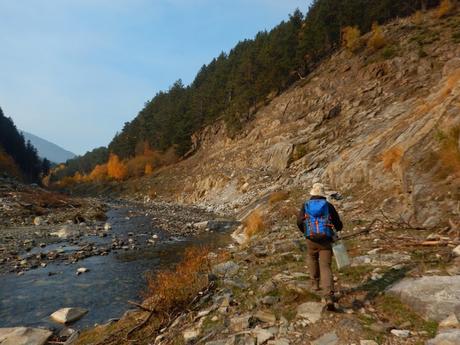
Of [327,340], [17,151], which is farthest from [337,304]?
[17,151]

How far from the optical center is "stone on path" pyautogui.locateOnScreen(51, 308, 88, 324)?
1199cm

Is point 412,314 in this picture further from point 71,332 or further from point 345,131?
point 345,131

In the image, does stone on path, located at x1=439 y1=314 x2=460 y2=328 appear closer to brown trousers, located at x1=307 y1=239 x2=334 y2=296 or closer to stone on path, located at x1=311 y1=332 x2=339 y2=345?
stone on path, located at x1=311 y1=332 x2=339 y2=345

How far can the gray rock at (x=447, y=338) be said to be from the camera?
5.32 m

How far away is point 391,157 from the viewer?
19.1 metres

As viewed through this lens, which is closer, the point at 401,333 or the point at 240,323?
the point at 401,333

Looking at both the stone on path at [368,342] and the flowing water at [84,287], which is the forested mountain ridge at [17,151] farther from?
the stone on path at [368,342]

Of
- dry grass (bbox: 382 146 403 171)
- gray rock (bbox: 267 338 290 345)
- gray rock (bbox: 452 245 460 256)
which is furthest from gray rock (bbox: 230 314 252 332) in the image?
dry grass (bbox: 382 146 403 171)

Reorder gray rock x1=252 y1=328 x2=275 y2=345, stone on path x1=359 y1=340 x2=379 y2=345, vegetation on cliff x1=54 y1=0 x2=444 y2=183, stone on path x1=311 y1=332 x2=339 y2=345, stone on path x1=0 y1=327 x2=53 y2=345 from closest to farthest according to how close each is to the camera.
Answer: stone on path x1=359 y1=340 x2=379 y2=345 → stone on path x1=311 y1=332 x2=339 y2=345 → gray rock x1=252 y1=328 x2=275 y2=345 → stone on path x1=0 y1=327 x2=53 y2=345 → vegetation on cliff x1=54 y1=0 x2=444 y2=183

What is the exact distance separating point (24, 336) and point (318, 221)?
876cm

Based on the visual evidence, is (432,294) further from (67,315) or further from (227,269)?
(67,315)

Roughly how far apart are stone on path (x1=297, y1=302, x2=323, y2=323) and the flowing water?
7427mm

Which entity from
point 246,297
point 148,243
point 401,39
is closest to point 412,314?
point 246,297

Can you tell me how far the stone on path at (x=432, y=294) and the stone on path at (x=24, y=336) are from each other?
9.38 m
